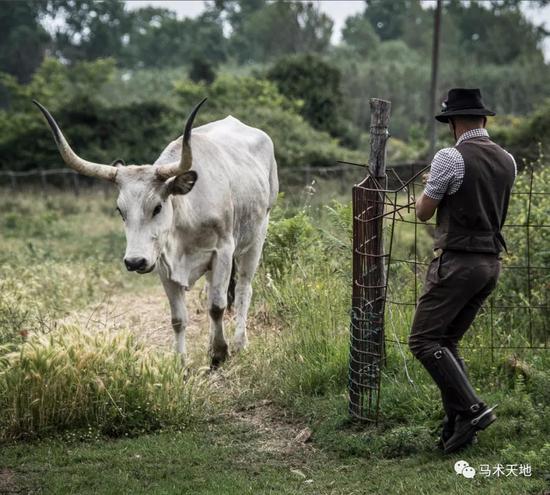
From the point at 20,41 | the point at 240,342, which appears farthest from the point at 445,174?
the point at 20,41

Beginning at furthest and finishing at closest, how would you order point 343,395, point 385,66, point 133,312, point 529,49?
point 529,49, point 385,66, point 133,312, point 343,395

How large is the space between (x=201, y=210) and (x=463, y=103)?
290cm

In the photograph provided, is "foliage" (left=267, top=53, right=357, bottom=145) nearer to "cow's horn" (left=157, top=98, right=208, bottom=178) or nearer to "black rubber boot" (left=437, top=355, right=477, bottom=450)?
"cow's horn" (left=157, top=98, right=208, bottom=178)

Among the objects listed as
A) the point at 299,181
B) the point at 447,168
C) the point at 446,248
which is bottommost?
the point at 299,181

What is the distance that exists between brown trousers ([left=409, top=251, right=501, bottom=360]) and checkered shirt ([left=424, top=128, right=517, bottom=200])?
0.39 meters

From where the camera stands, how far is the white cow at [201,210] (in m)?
7.10

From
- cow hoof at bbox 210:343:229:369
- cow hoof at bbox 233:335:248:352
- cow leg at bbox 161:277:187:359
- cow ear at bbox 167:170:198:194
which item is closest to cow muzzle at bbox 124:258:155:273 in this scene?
cow ear at bbox 167:170:198:194

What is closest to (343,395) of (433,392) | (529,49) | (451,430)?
(433,392)

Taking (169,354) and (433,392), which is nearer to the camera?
(433,392)

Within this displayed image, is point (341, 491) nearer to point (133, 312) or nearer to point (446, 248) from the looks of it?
point (446, 248)

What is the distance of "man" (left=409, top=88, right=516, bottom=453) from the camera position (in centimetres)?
543

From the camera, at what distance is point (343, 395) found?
22.7 feet

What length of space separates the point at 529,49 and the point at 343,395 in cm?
7387

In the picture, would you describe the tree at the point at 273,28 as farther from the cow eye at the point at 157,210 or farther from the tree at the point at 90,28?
the cow eye at the point at 157,210
